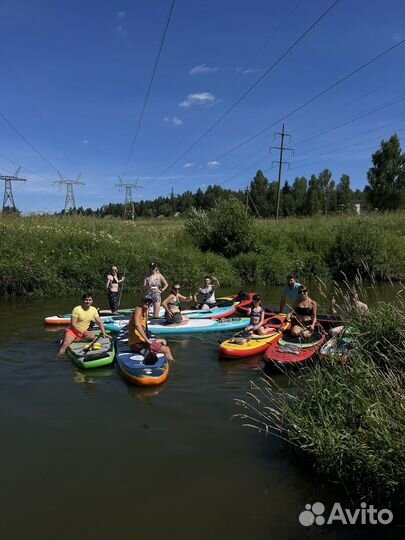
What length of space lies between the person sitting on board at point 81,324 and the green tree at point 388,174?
41.4m

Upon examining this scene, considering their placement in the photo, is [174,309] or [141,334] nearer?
[141,334]

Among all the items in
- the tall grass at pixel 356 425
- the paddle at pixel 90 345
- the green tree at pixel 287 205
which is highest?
the green tree at pixel 287 205

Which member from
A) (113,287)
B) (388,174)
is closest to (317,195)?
(388,174)

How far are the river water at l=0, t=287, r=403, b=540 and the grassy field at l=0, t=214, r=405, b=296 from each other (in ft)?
38.6

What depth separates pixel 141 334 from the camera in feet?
32.4

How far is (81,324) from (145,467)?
556 centimetres

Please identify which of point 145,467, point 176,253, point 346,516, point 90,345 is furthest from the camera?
point 176,253

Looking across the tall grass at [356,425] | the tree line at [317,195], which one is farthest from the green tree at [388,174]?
the tall grass at [356,425]

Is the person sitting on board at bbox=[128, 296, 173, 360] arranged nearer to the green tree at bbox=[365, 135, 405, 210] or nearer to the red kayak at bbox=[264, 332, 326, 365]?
the red kayak at bbox=[264, 332, 326, 365]

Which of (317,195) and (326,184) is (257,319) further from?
(326,184)

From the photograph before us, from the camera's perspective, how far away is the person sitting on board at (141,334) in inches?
383

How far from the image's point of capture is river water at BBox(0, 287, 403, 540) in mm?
4895

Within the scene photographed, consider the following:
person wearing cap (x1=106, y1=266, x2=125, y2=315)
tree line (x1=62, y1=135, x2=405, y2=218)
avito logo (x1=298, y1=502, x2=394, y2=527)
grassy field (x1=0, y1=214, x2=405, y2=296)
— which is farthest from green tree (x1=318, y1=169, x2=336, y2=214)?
avito logo (x1=298, y1=502, x2=394, y2=527)

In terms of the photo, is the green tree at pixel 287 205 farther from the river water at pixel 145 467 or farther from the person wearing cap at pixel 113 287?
the river water at pixel 145 467
